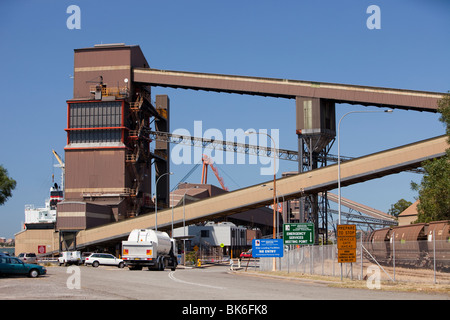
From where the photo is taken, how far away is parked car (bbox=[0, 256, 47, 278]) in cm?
3391

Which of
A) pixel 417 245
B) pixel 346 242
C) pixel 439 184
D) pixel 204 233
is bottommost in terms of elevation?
pixel 204 233

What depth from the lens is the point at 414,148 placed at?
5822 cm

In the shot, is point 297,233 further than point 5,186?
No

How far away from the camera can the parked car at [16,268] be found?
33.9 meters

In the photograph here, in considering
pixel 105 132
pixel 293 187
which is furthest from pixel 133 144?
pixel 293 187

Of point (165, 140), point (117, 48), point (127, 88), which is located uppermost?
point (117, 48)

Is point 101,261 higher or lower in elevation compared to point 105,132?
lower

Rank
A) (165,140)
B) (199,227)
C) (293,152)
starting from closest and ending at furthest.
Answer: (293,152) < (165,140) < (199,227)

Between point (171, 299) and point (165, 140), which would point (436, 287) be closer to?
point (171, 299)

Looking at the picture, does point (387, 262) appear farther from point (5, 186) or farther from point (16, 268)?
point (5, 186)

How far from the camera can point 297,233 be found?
47406 millimetres

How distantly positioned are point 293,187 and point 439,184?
19975 mm
